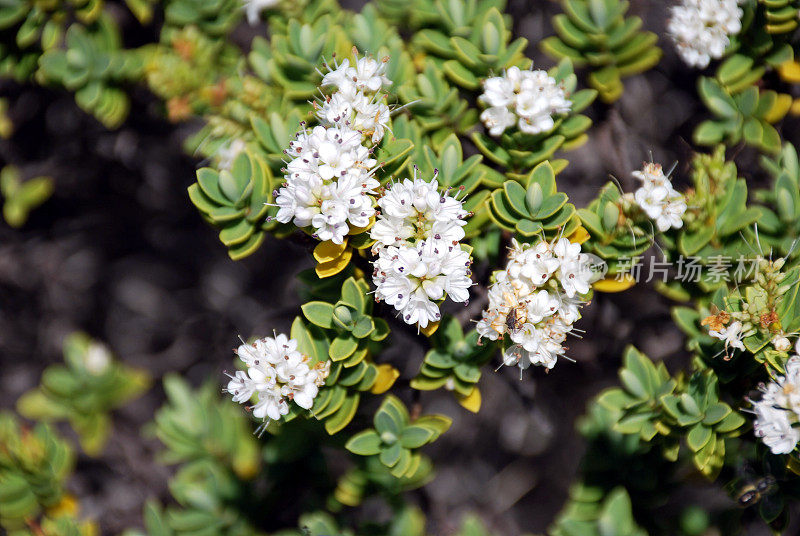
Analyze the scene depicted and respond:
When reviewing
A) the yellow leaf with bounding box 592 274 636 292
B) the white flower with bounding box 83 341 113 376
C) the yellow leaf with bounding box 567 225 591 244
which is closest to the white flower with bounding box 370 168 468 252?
the yellow leaf with bounding box 567 225 591 244

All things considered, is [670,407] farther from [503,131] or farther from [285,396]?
[285,396]

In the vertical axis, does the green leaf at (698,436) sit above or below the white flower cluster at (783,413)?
below

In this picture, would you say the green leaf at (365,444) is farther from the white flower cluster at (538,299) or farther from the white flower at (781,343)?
the white flower at (781,343)

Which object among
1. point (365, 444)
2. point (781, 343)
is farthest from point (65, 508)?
point (781, 343)

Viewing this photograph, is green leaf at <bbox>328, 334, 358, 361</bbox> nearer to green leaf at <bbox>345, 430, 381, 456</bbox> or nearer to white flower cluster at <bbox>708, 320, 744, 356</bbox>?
green leaf at <bbox>345, 430, 381, 456</bbox>

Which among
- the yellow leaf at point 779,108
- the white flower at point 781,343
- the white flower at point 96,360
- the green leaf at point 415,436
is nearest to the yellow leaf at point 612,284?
the white flower at point 781,343

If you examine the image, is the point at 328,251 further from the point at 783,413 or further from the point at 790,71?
the point at 790,71
